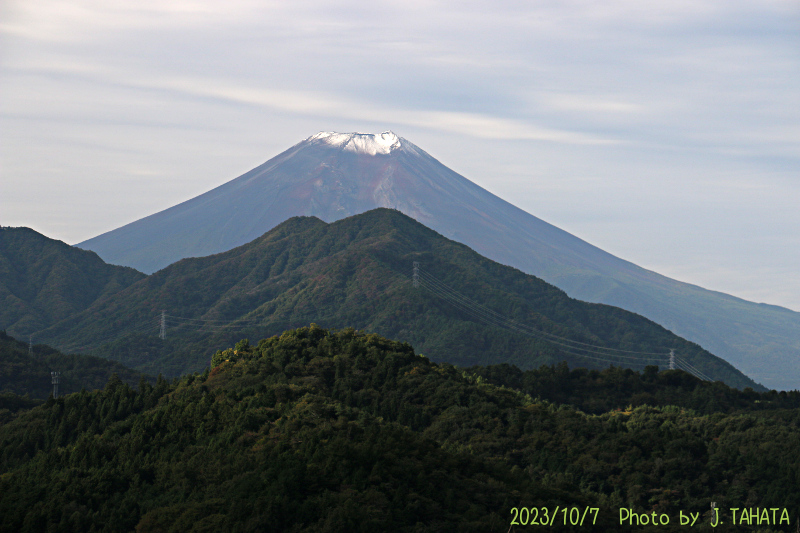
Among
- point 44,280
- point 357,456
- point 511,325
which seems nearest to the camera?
point 357,456

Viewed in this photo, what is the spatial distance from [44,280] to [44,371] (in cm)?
7280

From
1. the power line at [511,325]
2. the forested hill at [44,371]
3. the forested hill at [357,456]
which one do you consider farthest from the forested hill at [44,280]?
the forested hill at [357,456]

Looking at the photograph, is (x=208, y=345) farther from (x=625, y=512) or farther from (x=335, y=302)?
(x=625, y=512)

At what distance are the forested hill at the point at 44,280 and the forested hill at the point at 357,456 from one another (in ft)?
303

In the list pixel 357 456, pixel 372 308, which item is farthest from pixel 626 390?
pixel 372 308

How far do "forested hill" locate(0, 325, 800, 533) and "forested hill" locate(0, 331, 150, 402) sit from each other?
100ft

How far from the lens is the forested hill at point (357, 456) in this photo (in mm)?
24406

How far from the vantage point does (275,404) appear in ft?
109

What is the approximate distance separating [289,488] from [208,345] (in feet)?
294

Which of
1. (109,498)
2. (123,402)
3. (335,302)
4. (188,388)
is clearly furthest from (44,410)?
(335,302)

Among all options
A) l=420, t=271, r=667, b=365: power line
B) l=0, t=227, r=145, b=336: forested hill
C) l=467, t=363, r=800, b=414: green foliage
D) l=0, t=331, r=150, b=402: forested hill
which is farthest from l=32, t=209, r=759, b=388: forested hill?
l=467, t=363, r=800, b=414: green foliage

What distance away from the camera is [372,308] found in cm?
11888

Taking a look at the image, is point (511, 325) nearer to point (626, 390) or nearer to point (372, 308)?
point (372, 308)

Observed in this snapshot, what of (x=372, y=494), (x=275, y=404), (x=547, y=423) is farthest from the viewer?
(x=547, y=423)
